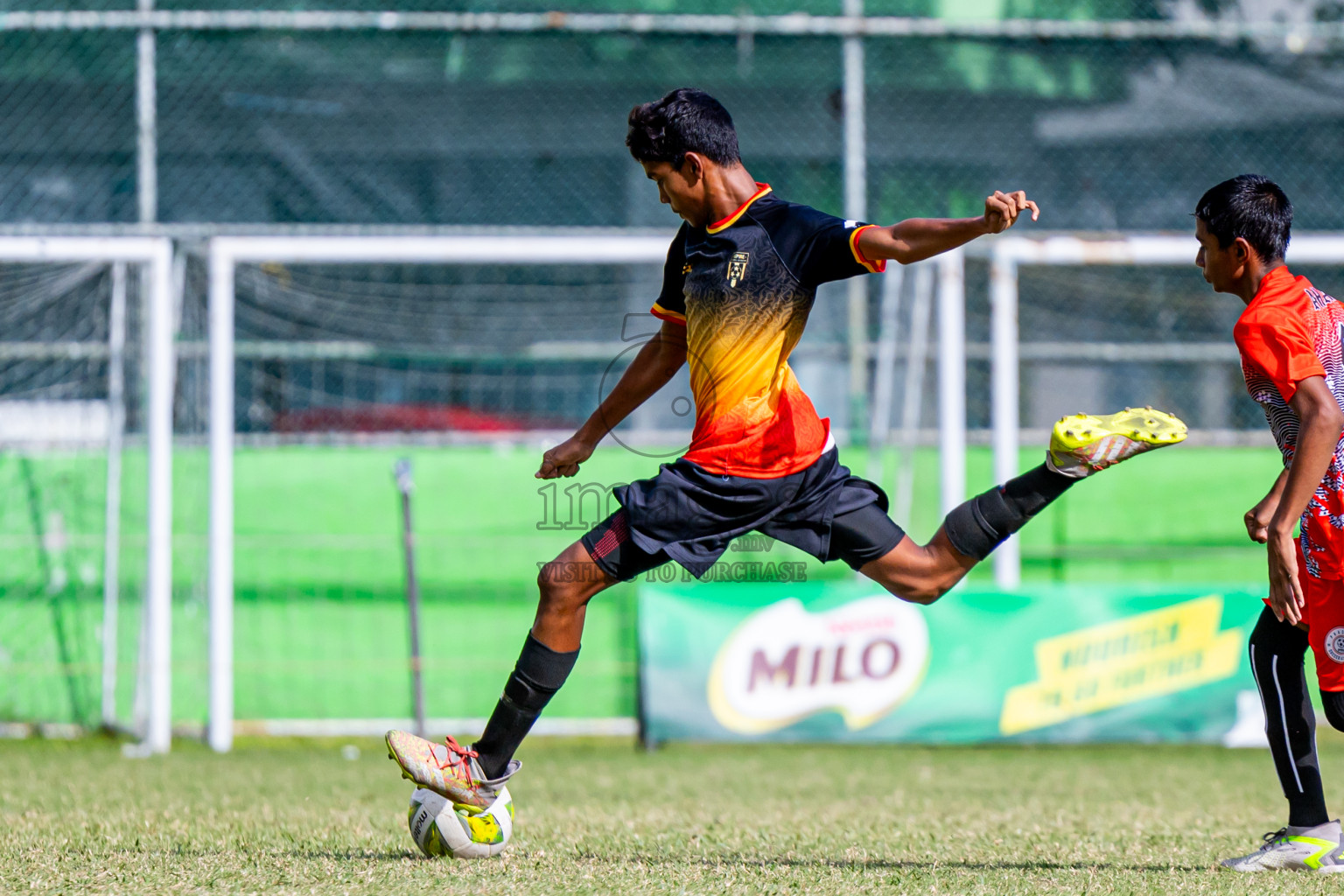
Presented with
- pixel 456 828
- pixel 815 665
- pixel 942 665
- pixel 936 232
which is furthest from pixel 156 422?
pixel 936 232

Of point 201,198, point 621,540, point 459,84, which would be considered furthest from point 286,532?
point 621,540

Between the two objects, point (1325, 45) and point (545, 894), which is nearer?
point (545, 894)

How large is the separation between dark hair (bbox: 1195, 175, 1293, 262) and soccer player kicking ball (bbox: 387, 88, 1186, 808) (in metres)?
0.52

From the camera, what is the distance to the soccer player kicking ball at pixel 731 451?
375 centimetres

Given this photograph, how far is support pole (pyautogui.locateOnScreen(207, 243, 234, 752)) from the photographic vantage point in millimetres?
8000

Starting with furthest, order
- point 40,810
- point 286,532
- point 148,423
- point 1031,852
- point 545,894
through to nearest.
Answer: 1. point 286,532
2. point 148,423
3. point 40,810
4. point 1031,852
5. point 545,894

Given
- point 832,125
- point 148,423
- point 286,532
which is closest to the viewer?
point 148,423

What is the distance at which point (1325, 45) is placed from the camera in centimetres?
1017

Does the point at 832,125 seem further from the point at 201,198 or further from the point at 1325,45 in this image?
the point at 201,198

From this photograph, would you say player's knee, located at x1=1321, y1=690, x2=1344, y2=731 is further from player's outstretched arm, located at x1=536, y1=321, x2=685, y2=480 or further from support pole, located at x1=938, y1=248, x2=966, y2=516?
support pole, located at x1=938, y1=248, x2=966, y2=516

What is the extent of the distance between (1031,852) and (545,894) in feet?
5.30

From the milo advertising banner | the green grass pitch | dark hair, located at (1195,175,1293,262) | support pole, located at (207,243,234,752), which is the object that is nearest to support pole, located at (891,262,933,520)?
the milo advertising banner

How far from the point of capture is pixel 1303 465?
3.47m

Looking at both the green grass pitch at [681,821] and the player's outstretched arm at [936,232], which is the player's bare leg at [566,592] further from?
the player's outstretched arm at [936,232]
